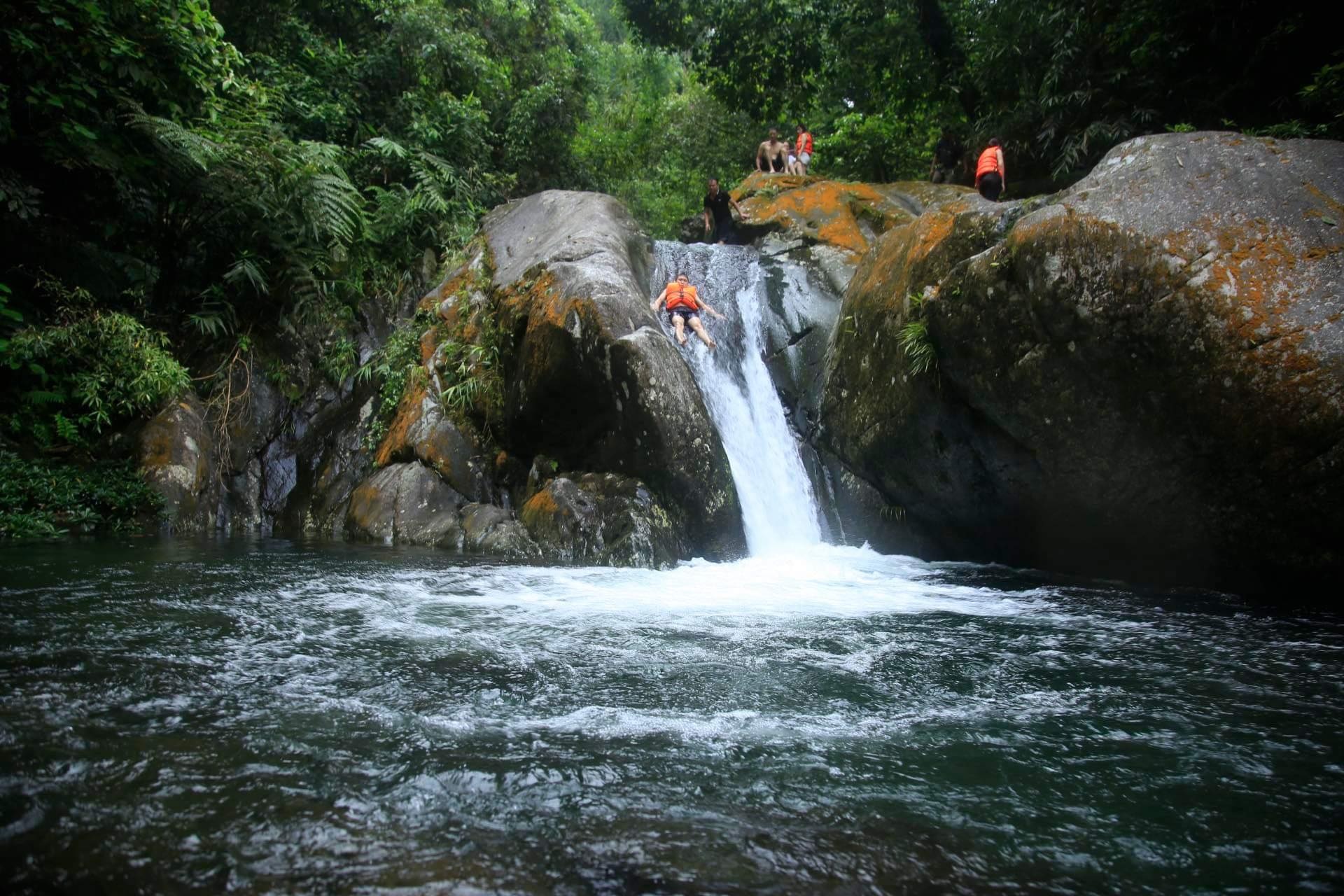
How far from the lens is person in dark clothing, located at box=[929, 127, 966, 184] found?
1366cm

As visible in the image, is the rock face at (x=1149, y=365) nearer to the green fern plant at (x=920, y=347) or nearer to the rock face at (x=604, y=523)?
the green fern plant at (x=920, y=347)

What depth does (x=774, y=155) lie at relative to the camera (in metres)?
16.7

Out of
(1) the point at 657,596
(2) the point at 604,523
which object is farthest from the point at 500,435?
(1) the point at 657,596

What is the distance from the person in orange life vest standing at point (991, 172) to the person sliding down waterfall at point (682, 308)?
3956 mm

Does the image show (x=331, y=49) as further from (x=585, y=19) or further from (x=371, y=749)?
(x=371, y=749)

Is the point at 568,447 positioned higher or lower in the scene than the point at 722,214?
lower

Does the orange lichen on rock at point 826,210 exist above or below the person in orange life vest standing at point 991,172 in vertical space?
above

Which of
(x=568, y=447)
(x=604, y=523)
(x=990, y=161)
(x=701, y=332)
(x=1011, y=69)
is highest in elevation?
(x=1011, y=69)

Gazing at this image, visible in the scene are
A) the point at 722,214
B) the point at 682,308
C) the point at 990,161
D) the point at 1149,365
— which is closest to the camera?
the point at 1149,365

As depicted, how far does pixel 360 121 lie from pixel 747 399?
9.60 m

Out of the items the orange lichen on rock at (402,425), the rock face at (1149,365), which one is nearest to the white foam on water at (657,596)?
the rock face at (1149,365)

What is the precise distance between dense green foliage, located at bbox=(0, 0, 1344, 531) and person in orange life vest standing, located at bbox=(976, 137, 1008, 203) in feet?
6.84

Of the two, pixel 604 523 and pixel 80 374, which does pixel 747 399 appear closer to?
pixel 604 523

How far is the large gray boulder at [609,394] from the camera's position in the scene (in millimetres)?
8172
